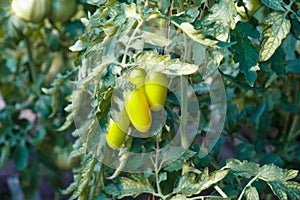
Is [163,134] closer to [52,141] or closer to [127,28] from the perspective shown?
[127,28]

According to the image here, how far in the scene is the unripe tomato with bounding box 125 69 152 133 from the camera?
69cm

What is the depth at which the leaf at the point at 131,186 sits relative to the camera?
82 cm

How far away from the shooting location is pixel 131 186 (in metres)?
0.83

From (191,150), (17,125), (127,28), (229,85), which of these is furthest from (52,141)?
(127,28)

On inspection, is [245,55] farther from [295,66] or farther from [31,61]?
[31,61]

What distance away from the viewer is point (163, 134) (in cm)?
90

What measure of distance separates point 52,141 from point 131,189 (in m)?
1.36

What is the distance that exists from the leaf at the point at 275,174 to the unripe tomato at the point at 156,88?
17cm

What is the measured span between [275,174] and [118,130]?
218 millimetres

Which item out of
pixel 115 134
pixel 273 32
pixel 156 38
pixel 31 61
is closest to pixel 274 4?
pixel 273 32

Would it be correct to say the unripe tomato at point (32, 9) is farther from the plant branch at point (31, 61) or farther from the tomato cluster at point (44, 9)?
the plant branch at point (31, 61)

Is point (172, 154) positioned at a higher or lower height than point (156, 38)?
lower

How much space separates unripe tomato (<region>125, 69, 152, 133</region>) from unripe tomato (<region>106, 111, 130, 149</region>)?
3cm

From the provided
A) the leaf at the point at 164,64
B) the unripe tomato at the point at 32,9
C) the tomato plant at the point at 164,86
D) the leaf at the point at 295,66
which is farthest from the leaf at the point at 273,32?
the unripe tomato at the point at 32,9
